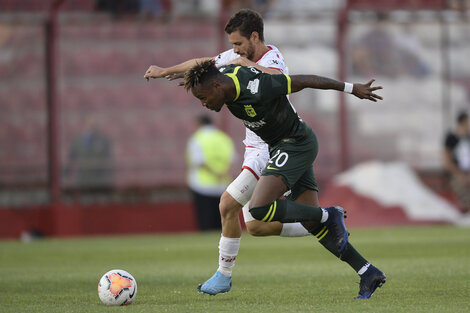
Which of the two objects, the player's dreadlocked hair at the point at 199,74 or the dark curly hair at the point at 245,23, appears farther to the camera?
the dark curly hair at the point at 245,23

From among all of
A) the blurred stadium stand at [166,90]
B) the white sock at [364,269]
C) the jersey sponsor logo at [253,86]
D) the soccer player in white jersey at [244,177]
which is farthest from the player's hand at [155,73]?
the blurred stadium stand at [166,90]

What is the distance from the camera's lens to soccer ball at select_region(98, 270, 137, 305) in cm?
705

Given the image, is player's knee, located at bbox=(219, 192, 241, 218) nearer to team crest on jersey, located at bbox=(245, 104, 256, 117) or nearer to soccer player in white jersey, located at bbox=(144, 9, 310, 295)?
soccer player in white jersey, located at bbox=(144, 9, 310, 295)

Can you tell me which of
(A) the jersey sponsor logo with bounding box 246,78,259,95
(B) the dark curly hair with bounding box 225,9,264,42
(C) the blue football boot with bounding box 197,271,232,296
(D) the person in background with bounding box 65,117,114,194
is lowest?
(D) the person in background with bounding box 65,117,114,194

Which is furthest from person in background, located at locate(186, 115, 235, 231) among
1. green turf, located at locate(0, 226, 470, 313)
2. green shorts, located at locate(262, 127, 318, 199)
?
green shorts, located at locate(262, 127, 318, 199)

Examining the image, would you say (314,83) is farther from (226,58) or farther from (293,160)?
(226,58)

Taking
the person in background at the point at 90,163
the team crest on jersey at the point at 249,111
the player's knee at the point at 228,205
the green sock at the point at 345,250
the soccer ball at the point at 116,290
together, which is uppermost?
the team crest on jersey at the point at 249,111

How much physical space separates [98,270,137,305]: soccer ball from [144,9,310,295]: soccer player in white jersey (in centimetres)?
75

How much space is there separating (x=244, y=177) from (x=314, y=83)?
1.08 m

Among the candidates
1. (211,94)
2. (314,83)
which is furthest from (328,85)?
(211,94)

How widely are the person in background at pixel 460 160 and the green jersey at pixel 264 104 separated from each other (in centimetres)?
1163

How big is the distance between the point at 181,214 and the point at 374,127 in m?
4.58

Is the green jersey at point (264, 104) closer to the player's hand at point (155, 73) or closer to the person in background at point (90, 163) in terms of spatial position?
the player's hand at point (155, 73)

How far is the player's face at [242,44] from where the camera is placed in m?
7.84
